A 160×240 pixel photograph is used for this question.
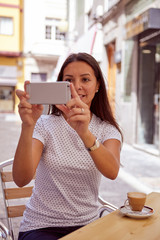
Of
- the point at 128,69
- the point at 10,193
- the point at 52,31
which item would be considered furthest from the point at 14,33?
the point at 10,193

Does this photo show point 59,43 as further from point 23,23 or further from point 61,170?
point 61,170

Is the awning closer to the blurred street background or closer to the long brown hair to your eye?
the blurred street background

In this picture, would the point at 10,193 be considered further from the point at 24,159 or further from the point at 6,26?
the point at 6,26

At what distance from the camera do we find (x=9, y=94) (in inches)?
975

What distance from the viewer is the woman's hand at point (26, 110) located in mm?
1497

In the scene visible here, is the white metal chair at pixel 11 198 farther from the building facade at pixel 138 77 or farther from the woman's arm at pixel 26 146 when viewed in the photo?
the building facade at pixel 138 77

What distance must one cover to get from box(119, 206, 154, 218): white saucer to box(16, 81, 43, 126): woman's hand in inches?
23.3

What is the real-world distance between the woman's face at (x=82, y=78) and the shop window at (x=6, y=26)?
23131mm

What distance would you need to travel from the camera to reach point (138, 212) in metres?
1.71

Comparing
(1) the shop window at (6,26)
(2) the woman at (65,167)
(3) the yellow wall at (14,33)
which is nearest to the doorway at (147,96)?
(2) the woman at (65,167)

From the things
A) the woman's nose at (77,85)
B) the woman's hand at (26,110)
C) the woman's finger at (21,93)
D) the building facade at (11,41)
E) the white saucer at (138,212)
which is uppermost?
the building facade at (11,41)

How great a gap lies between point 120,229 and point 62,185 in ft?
1.66

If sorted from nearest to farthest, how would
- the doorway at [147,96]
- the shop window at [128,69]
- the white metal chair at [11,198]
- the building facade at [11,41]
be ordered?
the white metal chair at [11,198], the doorway at [147,96], the shop window at [128,69], the building facade at [11,41]

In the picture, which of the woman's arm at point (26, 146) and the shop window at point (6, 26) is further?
the shop window at point (6, 26)
